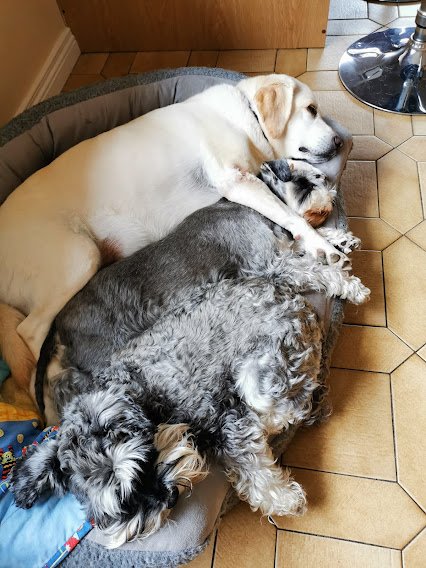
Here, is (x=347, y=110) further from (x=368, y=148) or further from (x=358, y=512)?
(x=358, y=512)

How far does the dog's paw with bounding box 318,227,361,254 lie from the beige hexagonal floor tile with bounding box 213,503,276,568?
883mm

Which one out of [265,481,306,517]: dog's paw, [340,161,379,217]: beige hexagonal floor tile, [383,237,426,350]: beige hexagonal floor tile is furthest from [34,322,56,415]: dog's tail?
[340,161,379,217]: beige hexagonal floor tile

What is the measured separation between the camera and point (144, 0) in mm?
2703

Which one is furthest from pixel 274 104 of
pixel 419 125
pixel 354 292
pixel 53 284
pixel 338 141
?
pixel 53 284

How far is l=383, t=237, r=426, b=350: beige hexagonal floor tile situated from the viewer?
170 cm

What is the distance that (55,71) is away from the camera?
281cm

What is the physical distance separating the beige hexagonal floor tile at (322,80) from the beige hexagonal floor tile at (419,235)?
998mm

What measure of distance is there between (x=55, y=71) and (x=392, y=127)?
193 cm

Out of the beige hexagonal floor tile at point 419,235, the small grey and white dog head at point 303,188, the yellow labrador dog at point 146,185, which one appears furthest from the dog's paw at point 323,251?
the beige hexagonal floor tile at point 419,235

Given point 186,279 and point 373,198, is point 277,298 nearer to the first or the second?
point 186,279

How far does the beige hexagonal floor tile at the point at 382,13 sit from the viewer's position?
281 cm

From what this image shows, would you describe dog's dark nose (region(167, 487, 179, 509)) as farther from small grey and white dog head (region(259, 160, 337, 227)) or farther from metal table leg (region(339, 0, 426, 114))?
metal table leg (region(339, 0, 426, 114))

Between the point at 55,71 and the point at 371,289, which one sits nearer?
the point at 371,289

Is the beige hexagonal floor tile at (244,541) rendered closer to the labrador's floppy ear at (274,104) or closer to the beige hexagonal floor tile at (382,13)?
the labrador's floppy ear at (274,104)
